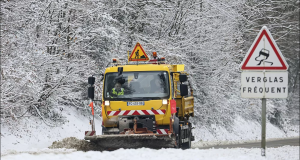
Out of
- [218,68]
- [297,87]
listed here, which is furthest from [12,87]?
[297,87]

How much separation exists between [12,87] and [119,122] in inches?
120

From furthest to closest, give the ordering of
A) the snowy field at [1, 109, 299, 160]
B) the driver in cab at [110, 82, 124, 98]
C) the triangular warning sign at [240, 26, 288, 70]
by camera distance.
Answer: the driver in cab at [110, 82, 124, 98] < the snowy field at [1, 109, 299, 160] < the triangular warning sign at [240, 26, 288, 70]

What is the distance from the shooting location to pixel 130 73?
13602 millimetres

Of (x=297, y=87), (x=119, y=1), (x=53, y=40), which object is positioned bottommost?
(x=297, y=87)

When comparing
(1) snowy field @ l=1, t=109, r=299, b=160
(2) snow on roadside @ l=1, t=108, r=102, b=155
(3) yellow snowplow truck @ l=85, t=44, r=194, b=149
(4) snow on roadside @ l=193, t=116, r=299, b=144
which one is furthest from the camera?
(4) snow on roadside @ l=193, t=116, r=299, b=144

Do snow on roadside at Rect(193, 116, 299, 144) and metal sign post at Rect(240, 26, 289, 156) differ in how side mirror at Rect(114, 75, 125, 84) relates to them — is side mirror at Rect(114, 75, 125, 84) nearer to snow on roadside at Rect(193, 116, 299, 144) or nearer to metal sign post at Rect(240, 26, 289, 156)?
metal sign post at Rect(240, 26, 289, 156)

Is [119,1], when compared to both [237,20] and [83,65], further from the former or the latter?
[237,20]

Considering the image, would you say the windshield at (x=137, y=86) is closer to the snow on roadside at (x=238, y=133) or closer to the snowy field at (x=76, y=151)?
the snowy field at (x=76, y=151)

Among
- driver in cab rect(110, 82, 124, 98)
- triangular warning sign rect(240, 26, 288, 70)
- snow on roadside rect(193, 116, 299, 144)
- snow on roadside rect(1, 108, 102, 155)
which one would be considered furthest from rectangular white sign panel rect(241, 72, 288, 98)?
snow on roadside rect(193, 116, 299, 144)

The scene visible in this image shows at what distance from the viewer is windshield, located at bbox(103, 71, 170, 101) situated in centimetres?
1327

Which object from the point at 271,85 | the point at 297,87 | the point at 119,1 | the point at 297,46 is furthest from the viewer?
the point at 297,87

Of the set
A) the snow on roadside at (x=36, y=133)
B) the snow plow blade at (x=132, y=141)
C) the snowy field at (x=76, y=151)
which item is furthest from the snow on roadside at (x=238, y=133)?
the snow plow blade at (x=132, y=141)

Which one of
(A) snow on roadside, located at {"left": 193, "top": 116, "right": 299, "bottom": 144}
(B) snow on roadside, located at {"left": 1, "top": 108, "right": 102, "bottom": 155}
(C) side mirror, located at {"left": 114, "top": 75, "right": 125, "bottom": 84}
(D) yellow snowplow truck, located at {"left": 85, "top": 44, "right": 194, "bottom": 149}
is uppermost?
(C) side mirror, located at {"left": 114, "top": 75, "right": 125, "bottom": 84}

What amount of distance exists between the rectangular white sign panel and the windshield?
18.0ft
